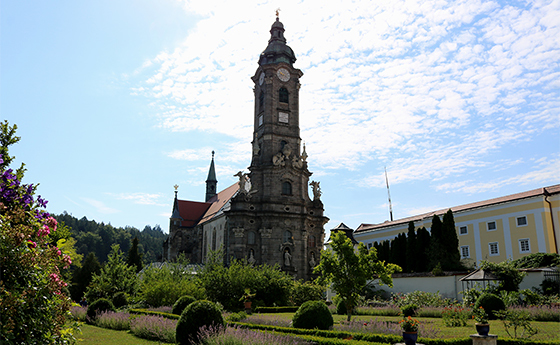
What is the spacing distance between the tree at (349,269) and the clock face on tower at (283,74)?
37698 mm

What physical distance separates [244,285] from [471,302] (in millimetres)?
15447

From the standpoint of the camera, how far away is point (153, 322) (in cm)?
1708

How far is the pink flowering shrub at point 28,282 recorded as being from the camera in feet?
18.5

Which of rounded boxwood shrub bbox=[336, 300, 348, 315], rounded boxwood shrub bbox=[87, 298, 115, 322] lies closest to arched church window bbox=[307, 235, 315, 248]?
rounded boxwood shrub bbox=[336, 300, 348, 315]

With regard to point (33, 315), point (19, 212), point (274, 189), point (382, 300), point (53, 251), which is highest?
point (274, 189)

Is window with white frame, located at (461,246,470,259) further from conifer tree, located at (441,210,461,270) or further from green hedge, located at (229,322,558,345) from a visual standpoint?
green hedge, located at (229,322,558,345)

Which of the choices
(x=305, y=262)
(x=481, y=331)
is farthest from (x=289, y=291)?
(x=481, y=331)

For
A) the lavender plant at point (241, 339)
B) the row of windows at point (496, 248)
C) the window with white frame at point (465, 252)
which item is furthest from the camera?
the window with white frame at point (465, 252)

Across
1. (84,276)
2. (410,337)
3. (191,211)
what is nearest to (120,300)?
(410,337)

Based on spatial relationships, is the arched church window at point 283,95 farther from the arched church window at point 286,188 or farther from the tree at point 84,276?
the tree at point 84,276

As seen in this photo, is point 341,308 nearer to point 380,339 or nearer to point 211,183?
point 380,339

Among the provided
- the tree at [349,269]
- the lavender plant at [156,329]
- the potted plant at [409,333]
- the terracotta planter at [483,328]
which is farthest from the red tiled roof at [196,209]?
the terracotta planter at [483,328]

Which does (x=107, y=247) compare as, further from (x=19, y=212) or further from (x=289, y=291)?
(x=19, y=212)

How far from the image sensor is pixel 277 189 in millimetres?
52406
